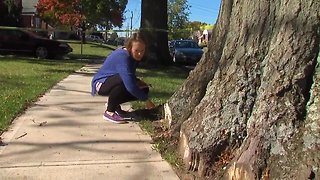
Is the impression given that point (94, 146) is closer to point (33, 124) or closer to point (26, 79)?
point (33, 124)

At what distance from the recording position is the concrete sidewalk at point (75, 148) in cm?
489

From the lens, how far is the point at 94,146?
5812 millimetres

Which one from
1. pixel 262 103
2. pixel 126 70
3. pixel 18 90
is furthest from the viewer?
pixel 18 90

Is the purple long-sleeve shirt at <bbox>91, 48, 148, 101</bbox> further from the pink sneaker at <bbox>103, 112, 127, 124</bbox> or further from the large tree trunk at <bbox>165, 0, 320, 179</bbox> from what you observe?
the large tree trunk at <bbox>165, 0, 320, 179</bbox>

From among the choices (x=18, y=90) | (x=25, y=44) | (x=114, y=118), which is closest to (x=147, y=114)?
(x=114, y=118)

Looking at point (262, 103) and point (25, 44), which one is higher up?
point (262, 103)

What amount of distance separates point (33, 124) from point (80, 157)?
1698 mm

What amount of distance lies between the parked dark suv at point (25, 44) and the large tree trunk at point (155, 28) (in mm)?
6998

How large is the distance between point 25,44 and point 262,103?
21041 millimetres

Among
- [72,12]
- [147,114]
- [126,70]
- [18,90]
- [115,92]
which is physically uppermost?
[72,12]

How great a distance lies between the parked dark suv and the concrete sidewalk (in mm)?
16533

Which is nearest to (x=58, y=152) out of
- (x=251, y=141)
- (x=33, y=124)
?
(x=33, y=124)

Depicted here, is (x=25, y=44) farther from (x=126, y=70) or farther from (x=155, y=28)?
(x=126, y=70)

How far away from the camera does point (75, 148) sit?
571cm
